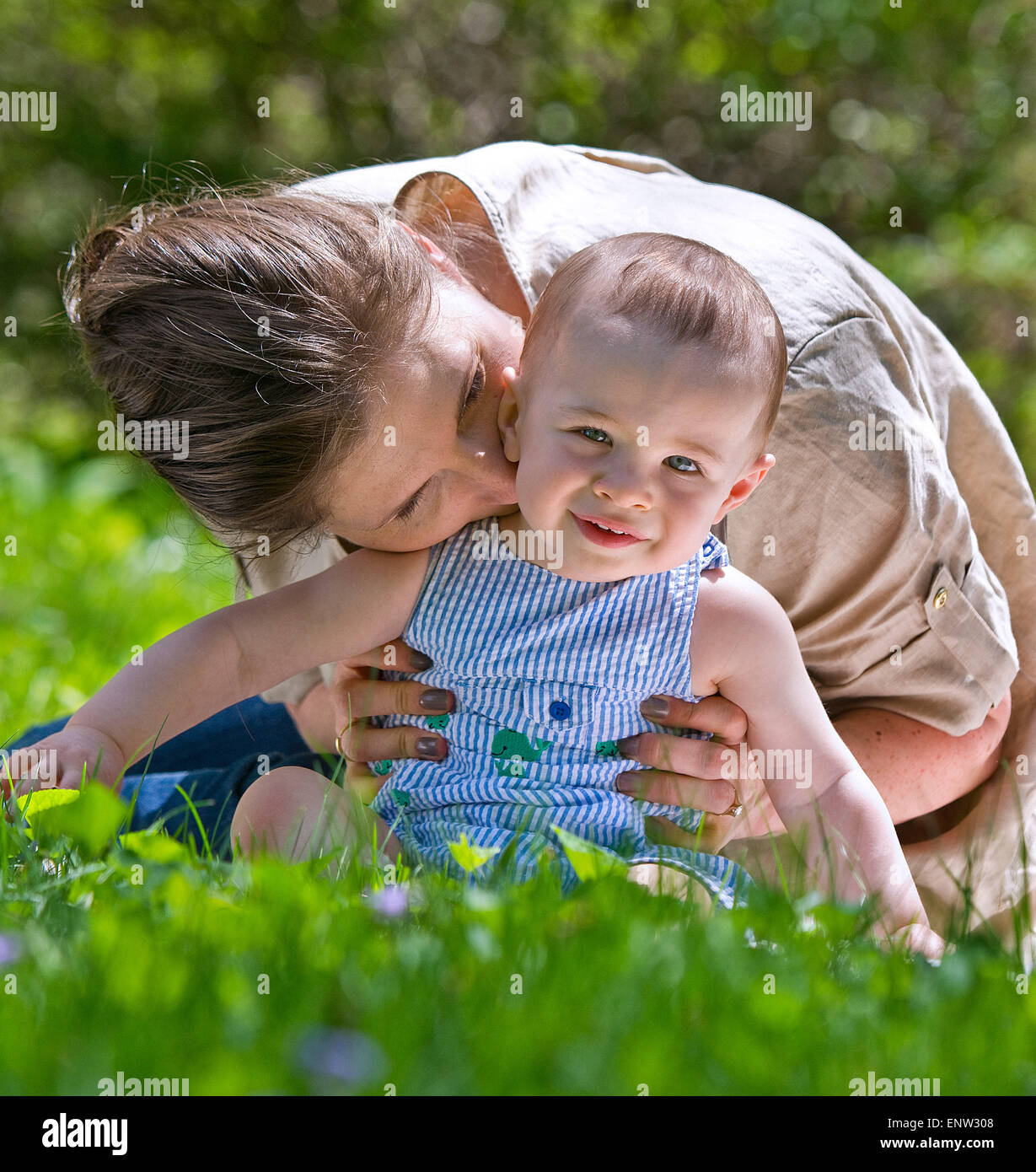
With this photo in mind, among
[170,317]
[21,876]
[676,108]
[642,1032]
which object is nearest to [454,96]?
[676,108]

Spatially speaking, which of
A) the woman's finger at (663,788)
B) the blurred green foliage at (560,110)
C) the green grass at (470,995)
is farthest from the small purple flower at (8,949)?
the blurred green foliage at (560,110)

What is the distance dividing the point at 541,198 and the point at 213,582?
8.85 ft

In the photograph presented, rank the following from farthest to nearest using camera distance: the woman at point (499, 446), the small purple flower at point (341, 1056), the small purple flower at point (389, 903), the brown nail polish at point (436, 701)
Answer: the brown nail polish at point (436, 701) < the woman at point (499, 446) < the small purple flower at point (389, 903) < the small purple flower at point (341, 1056)

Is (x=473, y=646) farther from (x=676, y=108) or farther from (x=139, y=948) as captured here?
(x=676, y=108)

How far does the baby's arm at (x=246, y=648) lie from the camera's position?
2.13 meters

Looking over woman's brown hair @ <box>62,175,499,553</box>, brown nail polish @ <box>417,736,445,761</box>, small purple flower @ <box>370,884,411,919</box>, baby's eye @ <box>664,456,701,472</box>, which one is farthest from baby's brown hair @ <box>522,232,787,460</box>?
small purple flower @ <box>370,884,411,919</box>

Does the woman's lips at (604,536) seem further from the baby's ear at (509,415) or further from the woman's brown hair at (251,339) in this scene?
the woman's brown hair at (251,339)

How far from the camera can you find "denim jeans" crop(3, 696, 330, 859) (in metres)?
2.61

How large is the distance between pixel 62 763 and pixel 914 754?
5.13ft

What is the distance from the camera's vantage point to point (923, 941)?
185 centimetres

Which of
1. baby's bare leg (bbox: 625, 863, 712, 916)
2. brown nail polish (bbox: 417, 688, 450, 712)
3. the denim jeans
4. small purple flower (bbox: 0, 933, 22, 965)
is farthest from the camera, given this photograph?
the denim jeans

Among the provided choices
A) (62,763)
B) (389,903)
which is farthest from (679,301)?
(62,763)

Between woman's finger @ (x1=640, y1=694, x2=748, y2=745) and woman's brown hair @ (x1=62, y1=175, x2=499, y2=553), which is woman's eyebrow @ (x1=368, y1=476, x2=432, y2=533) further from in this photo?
woman's finger @ (x1=640, y1=694, x2=748, y2=745)

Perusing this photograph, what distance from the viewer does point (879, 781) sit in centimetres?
244
